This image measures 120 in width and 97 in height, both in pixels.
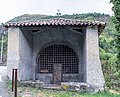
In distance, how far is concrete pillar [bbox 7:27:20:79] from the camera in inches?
574

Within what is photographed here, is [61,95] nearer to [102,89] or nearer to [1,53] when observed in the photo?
[102,89]

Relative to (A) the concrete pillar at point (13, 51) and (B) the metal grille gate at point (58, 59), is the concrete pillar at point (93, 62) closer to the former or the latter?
(B) the metal grille gate at point (58, 59)

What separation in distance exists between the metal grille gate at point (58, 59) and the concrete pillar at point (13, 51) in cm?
272

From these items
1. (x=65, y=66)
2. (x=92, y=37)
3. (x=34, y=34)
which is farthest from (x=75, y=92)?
(x=34, y=34)

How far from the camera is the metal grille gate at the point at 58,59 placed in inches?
671

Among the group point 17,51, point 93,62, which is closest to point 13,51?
point 17,51

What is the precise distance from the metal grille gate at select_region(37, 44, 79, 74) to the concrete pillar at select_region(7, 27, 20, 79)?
107 inches

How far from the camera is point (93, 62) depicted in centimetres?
1410

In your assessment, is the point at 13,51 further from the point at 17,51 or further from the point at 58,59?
the point at 58,59

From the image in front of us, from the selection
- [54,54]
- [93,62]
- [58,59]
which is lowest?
[93,62]

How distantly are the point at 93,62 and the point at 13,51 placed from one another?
13.2 ft

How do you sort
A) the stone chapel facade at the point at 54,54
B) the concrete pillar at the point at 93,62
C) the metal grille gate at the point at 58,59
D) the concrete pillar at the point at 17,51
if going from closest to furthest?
the concrete pillar at the point at 93,62
the concrete pillar at the point at 17,51
the stone chapel facade at the point at 54,54
the metal grille gate at the point at 58,59

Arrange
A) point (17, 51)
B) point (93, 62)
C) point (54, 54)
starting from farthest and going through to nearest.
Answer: point (54, 54) → point (17, 51) → point (93, 62)

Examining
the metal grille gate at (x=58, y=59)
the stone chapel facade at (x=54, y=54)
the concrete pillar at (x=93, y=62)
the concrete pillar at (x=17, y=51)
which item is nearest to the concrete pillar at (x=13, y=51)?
the concrete pillar at (x=17, y=51)
